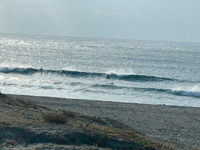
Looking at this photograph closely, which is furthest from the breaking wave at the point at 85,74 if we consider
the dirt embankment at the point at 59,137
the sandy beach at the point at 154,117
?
the dirt embankment at the point at 59,137

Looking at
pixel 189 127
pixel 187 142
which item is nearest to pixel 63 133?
pixel 187 142

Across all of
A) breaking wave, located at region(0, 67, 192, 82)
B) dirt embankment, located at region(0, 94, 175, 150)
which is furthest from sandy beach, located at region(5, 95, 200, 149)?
breaking wave, located at region(0, 67, 192, 82)

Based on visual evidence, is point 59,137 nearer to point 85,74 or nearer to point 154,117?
point 154,117

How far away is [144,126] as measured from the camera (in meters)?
13.6

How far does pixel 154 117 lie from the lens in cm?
1608

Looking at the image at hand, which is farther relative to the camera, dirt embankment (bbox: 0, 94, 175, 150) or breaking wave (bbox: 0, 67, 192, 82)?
breaking wave (bbox: 0, 67, 192, 82)

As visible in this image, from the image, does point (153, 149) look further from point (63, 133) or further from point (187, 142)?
point (187, 142)

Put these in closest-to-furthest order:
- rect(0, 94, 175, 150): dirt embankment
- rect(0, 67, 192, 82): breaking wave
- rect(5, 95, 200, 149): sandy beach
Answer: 1. rect(0, 94, 175, 150): dirt embankment
2. rect(5, 95, 200, 149): sandy beach
3. rect(0, 67, 192, 82): breaking wave

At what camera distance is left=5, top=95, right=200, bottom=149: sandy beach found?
11836 mm

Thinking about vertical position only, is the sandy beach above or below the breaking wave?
below

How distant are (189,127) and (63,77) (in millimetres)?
23655

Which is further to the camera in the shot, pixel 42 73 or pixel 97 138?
pixel 42 73

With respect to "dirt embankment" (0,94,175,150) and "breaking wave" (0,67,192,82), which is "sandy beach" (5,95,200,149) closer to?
"dirt embankment" (0,94,175,150)

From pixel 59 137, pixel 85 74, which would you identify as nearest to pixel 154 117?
pixel 59 137
